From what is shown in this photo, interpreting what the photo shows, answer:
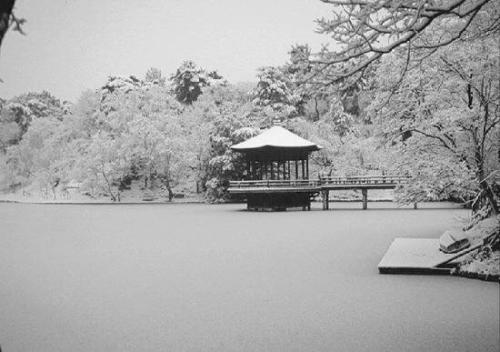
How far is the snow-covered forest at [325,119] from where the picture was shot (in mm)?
5008

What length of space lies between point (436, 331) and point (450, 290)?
2.16 metres

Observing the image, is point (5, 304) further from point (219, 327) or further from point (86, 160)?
point (86, 160)

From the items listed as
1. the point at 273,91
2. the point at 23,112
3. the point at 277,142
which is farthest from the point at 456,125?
the point at 23,112

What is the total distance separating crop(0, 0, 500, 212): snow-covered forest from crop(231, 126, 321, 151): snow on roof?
13.9 ft

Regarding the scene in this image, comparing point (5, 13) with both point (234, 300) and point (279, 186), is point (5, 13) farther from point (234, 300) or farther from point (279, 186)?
point (279, 186)

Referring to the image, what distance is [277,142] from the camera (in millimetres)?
27484

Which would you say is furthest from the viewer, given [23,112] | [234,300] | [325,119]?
[23,112]

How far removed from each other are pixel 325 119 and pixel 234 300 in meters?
25.7

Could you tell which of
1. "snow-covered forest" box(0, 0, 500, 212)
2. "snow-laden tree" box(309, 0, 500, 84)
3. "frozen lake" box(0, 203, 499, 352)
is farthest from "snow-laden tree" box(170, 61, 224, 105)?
"snow-laden tree" box(309, 0, 500, 84)

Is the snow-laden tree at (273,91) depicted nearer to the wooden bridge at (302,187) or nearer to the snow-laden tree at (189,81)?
the wooden bridge at (302,187)

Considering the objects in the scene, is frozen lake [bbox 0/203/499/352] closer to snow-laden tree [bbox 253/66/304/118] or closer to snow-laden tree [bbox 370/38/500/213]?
snow-laden tree [bbox 370/38/500/213]

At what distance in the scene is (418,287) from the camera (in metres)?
7.39

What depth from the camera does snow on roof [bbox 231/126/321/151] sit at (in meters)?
27.0

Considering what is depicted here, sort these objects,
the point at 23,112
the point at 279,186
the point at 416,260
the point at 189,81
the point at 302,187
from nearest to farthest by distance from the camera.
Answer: the point at 416,260 < the point at 302,187 < the point at 279,186 < the point at 189,81 < the point at 23,112
